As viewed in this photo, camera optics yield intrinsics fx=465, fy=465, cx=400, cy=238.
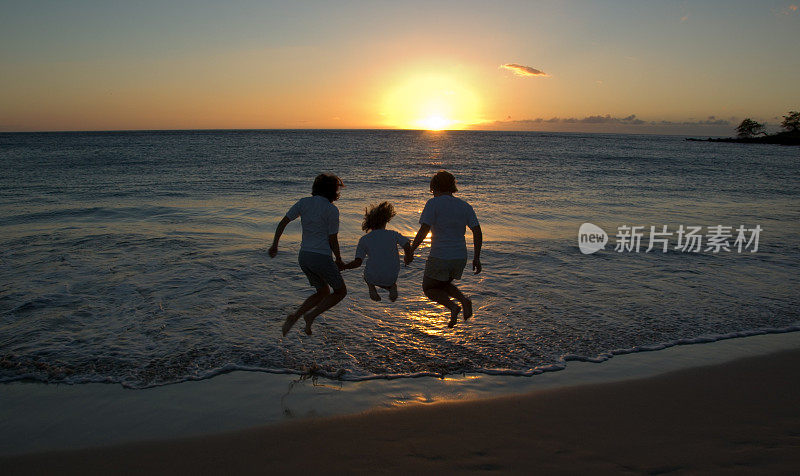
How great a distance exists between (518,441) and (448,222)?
259 centimetres

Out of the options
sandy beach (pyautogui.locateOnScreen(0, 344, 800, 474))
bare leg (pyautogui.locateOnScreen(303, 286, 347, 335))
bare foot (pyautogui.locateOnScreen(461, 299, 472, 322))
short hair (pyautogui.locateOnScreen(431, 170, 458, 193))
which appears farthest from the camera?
bare foot (pyautogui.locateOnScreen(461, 299, 472, 322))

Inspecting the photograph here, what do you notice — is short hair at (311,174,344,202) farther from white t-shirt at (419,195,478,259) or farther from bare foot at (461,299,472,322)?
bare foot at (461,299,472,322)

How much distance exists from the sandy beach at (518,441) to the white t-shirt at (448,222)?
185 cm

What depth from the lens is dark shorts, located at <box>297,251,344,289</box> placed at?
5445mm

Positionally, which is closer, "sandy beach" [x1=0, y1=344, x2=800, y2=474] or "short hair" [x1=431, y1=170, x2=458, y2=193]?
"sandy beach" [x1=0, y1=344, x2=800, y2=474]

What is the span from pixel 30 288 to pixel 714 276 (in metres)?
12.4

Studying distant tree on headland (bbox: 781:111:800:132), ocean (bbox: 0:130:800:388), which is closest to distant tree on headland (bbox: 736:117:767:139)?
distant tree on headland (bbox: 781:111:800:132)

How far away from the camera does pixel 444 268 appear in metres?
5.68

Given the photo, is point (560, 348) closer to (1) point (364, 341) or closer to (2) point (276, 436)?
(1) point (364, 341)

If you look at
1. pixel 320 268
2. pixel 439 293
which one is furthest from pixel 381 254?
pixel 439 293

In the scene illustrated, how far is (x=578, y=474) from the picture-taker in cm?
330

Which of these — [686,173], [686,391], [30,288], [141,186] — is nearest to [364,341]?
[686,391]

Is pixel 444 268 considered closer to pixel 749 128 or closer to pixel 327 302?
pixel 327 302

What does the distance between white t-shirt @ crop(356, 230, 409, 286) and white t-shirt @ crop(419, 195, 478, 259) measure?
0.41 metres
